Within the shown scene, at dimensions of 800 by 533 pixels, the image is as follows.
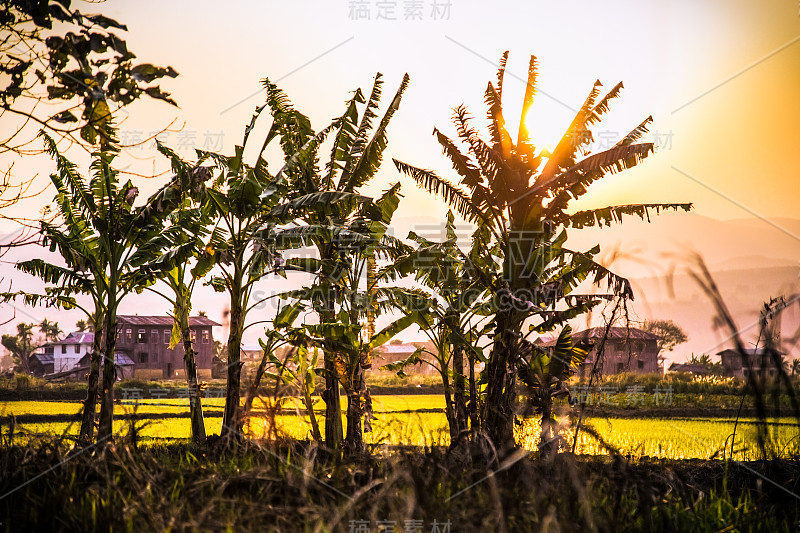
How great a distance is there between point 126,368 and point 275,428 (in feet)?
117

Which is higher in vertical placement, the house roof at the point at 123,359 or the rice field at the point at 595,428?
the house roof at the point at 123,359

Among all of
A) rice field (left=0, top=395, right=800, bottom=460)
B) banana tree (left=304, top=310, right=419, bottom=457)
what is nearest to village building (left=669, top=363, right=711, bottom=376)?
rice field (left=0, top=395, right=800, bottom=460)

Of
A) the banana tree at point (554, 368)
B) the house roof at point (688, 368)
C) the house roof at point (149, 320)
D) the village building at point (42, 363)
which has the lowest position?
the house roof at point (688, 368)

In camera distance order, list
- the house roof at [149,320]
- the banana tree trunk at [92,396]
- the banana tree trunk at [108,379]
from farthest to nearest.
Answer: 1. the house roof at [149,320]
2. the banana tree trunk at [92,396]
3. the banana tree trunk at [108,379]

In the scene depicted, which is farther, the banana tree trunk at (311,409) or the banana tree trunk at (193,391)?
the banana tree trunk at (193,391)

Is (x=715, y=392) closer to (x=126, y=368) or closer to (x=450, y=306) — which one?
(x=450, y=306)

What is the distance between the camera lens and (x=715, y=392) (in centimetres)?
2225

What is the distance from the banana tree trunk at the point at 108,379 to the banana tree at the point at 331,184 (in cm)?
275

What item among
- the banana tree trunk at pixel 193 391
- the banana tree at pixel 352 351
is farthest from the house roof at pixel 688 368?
the banana tree trunk at pixel 193 391

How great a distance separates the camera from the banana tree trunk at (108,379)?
330 inches

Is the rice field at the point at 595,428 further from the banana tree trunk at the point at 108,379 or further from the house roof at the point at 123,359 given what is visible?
the house roof at the point at 123,359

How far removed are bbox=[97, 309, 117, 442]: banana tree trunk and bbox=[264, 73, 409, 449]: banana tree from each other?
275cm

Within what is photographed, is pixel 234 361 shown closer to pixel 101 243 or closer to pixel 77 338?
pixel 101 243

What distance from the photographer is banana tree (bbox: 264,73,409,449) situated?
884cm
